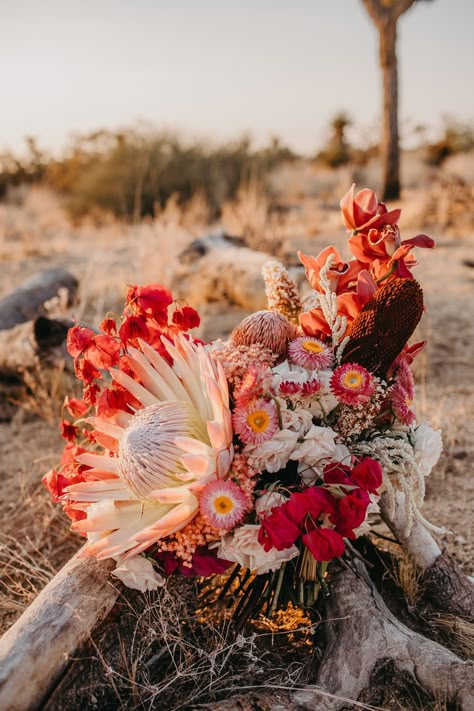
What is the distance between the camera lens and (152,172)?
13.4 meters

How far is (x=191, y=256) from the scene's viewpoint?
6.00 m

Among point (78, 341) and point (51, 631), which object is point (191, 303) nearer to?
point (78, 341)

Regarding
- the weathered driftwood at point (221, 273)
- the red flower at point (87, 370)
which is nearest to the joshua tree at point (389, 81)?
the weathered driftwood at point (221, 273)

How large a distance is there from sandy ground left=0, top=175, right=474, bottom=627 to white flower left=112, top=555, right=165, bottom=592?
1.82 ft

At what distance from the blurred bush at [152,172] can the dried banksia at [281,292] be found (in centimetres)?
1114

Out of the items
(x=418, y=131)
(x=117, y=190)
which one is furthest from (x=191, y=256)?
(x=418, y=131)

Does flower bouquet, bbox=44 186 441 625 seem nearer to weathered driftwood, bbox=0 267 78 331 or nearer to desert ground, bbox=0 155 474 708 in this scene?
desert ground, bbox=0 155 474 708

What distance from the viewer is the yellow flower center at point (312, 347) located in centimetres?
161

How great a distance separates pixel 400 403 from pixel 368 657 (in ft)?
2.26

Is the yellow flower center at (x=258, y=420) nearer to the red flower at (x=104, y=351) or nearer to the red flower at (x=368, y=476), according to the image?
the red flower at (x=368, y=476)

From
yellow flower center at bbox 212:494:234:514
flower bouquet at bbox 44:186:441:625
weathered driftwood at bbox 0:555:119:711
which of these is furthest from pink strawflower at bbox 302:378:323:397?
weathered driftwood at bbox 0:555:119:711

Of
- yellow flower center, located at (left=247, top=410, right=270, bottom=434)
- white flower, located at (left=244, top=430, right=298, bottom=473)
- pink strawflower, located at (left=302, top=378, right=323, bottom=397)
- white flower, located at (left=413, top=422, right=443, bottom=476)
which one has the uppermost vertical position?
pink strawflower, located at (left=302, top=378, right=323, bottom=397)

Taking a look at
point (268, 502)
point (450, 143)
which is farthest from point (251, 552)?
point (450, 143)

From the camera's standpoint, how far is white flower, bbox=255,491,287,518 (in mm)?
1484
